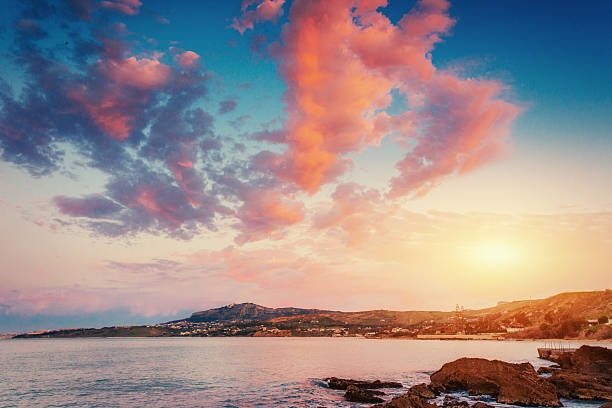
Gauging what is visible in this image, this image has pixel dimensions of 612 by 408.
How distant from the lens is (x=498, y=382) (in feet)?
138

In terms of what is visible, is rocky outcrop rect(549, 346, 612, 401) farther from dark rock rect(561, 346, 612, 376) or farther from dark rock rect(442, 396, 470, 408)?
dark rock rect(442, 396, 470, 408)

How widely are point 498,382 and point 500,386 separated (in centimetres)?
90

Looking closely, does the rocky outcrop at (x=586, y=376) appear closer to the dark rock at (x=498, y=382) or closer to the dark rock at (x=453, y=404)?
the dark rock at (x=498, y=382)

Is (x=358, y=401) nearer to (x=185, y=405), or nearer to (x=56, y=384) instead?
(x=185, y=405)

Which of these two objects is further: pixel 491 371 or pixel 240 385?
pixel 240 385

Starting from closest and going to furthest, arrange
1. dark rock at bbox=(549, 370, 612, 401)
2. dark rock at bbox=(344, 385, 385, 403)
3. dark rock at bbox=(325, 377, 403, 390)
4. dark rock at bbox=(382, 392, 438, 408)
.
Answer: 1. dark rock at bbox=(382, 392, 438, 408)
2. dark rock at bbox=(549, 370, 612, 401)
3. dark rock at bbox=(344, 385, 385, 403)
4. dark rock at bbox=(325, 377, 403, 390)

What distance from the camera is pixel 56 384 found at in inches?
2420

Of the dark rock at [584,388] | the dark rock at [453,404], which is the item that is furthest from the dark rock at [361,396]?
the dark rock at [584,388]

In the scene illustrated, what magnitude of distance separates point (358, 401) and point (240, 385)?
76.9 ft

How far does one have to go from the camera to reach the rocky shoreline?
115ft

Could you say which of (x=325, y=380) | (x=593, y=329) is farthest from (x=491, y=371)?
(x=593, y=329)

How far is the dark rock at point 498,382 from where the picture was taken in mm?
36188

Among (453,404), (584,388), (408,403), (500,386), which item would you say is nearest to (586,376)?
(584,388)

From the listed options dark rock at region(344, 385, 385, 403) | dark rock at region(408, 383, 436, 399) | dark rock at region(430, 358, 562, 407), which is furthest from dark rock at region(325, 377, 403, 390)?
dark rock at region(408, 383, 436, 399)
